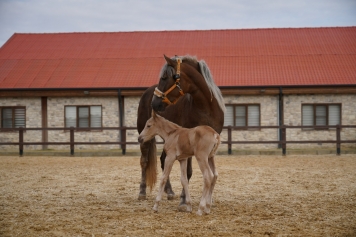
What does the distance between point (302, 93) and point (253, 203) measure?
16109 millimetres

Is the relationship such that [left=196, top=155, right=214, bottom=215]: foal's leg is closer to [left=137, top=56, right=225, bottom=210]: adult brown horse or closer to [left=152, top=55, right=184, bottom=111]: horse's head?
[left=137, top=56, right=225, bottom=210]: adult brown horse

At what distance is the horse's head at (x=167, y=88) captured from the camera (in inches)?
307

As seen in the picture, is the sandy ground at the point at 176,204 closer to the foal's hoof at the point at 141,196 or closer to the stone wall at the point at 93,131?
the foal's hoof at the point at 141,196

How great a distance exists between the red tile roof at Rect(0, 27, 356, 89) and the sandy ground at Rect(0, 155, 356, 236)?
10925mm

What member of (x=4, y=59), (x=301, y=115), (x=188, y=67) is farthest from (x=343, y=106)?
(x=4, y=59)

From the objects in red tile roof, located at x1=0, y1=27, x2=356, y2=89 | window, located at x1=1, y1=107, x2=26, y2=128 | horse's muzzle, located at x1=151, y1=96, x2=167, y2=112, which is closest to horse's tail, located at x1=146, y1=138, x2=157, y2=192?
horse's muzzle, located at x1=151, y1=96, x2=167, y2=112

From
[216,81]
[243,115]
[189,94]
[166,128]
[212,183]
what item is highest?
[216,81]

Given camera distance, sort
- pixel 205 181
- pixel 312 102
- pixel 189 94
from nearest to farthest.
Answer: pixel 205 181, pixel 189 94, pixel 312 102

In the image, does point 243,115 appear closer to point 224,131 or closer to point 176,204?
point 224,131

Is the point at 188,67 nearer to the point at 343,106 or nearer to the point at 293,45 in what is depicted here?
the point at 343,106

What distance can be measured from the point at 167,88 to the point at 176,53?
20.1 meters

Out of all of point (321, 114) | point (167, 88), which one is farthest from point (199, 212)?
point (321, 114)

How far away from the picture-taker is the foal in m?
7.54

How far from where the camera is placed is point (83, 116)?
25.0 meters
